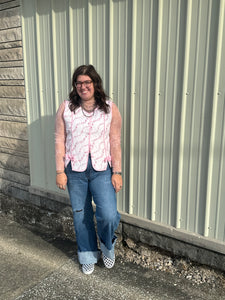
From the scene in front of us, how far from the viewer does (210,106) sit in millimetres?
2510

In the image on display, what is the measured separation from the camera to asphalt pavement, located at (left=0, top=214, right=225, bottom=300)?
2.68 metres

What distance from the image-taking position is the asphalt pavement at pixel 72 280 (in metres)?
2.68

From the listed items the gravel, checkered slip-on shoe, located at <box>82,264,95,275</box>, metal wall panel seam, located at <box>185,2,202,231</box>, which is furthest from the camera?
checkered slip-on shoe, located at <box>82,264,95,275</box>

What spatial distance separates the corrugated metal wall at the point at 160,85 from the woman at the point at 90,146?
1.18ft

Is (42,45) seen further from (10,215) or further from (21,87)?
(10,215)

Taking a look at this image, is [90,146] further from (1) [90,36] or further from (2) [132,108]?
(1) [90,36]

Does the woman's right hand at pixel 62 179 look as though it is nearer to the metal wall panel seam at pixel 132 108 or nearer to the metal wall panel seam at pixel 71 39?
the metal wall panel seam at pixel 132 108

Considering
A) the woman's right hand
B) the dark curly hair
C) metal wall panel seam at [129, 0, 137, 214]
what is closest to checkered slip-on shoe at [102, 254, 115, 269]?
metal wall panel seam at [129, 0, 137, 214]

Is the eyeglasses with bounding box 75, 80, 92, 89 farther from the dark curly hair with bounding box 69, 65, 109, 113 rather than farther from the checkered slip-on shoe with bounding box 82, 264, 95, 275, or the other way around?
the checkered slip-on shoe with bounding box 82, 264, 95, 275

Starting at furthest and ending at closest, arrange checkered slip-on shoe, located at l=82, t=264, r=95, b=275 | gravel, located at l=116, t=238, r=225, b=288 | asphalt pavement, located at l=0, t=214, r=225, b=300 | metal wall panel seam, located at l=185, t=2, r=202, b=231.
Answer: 1. checkered slip-on shoe, located at l=82, t=264, r=95, b=275
2. gravel, located at l=116, t=238, r=225, b=288
3. asphalt pavement, located at l=0, t=214, r=225, b=300
4. metal wall panel seam, located at l=185, t=2, r=202, b=231

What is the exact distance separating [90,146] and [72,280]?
135cm

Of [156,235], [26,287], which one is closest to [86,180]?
[156,235]

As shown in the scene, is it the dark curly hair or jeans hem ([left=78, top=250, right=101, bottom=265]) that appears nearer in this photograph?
the dark curly hair

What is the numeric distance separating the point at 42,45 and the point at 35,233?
240cm
